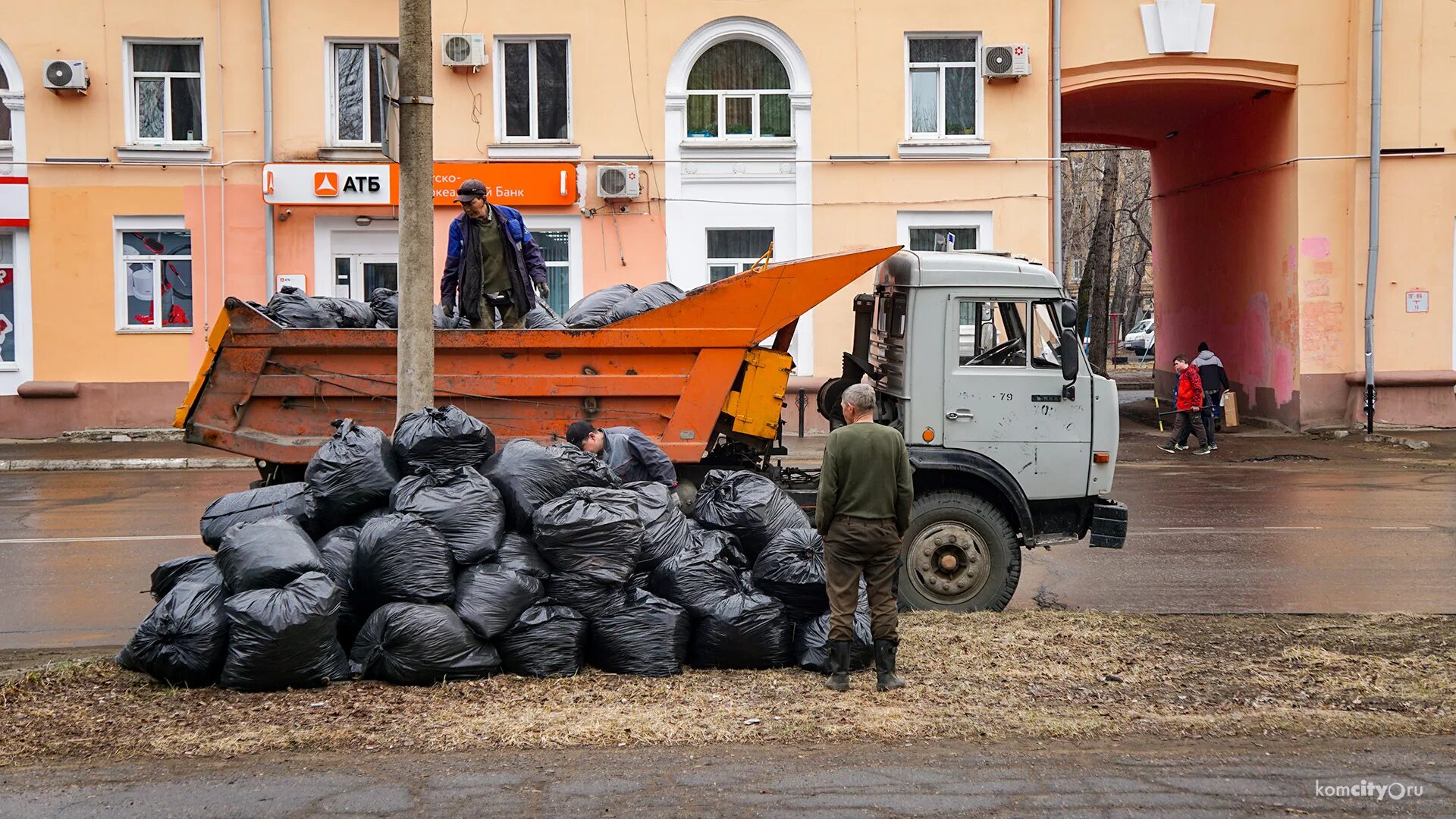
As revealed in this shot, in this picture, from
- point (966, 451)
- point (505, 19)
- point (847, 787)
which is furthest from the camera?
point (505, 19)

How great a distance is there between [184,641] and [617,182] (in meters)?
13.6

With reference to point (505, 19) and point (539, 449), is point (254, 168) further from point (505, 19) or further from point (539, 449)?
point (539, 449)

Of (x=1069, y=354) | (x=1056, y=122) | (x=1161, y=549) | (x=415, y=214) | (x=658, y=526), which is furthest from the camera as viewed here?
(x=1056, y=122)

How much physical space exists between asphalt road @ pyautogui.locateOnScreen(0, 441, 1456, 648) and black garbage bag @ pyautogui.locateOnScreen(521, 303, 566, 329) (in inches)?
121

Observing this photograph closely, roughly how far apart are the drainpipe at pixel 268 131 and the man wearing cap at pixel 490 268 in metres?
10.8

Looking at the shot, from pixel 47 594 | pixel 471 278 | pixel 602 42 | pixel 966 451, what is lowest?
pixel 47 594

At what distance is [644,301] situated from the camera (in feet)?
28.5

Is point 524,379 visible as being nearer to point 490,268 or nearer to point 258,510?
point 490,268

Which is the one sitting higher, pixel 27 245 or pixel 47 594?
pixel 27 245

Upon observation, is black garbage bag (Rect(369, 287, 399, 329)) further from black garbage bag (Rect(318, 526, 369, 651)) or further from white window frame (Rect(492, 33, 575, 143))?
white window frame (Rect(492, 33, 575, 143))

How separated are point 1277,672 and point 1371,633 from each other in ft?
3.66

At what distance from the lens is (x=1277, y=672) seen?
245 inches

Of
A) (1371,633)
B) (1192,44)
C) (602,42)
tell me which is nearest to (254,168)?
(602,42)

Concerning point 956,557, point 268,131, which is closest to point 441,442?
point 956,557
